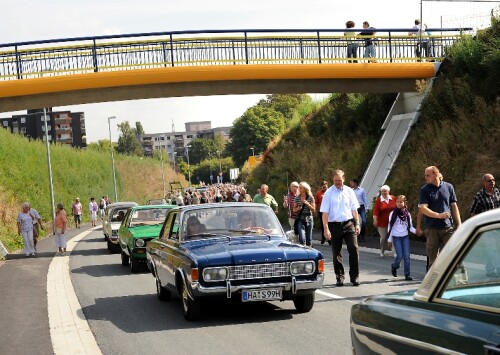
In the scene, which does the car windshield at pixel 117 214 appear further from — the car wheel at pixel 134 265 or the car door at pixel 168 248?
the car door at pixel 168 248

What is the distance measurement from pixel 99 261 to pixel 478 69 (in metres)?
13.4

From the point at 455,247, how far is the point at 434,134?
2295 cm

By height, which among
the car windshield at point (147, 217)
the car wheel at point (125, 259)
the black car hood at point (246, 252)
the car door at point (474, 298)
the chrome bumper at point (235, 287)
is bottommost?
the car wheel at point (125, 259)

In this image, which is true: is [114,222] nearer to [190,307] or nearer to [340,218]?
[340,218]

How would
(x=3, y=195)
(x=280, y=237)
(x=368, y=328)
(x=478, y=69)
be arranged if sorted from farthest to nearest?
(x=3, y=195)
(x=478, y=69)
(x=280, y=237)
(x=368, y=328)

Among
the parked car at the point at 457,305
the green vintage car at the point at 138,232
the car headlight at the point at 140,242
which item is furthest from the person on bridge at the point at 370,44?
the parked car at the point at 457,305

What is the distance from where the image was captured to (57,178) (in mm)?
65812

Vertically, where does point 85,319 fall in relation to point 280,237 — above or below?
below

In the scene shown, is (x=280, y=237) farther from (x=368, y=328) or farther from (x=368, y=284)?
(x=368, y=328)

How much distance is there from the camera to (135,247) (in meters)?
18.3

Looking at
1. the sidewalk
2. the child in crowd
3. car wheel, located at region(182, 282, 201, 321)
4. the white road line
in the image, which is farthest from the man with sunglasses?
the sidewalk

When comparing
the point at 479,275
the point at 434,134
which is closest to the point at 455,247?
the point at 479,275

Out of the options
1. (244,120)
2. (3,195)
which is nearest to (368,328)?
(3,195)

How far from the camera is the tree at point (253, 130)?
126 metres
